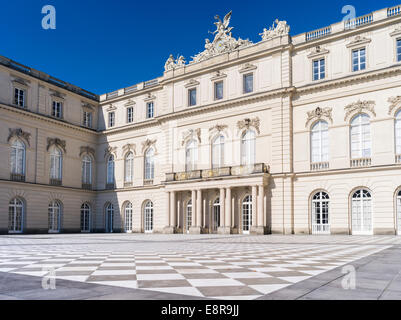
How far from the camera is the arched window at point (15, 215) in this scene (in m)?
32.1

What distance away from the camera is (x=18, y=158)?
108ft

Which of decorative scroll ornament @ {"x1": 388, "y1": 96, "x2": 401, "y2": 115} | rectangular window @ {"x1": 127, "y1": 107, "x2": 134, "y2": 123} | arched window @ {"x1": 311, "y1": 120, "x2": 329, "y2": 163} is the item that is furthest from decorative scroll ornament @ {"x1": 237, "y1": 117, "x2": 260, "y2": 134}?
rectangular window @ {"x1": 127, "y1": 107, "x2": 134, "y2": 123}

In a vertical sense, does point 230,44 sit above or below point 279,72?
above

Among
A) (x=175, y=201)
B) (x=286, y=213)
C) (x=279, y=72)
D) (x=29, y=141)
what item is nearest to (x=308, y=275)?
(x=286, y=213)

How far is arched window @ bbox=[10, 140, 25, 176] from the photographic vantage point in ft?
107

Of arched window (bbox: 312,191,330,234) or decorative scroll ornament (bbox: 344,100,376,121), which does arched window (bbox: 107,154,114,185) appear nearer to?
arched window (bbox: 312,191,330,234)

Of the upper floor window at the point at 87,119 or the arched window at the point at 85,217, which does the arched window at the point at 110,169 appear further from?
the upper floor window at the point at 87,119

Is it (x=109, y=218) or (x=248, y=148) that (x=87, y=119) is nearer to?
(x=109, y=218)

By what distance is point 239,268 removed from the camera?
7164 millimetres

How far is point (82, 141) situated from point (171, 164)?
1005 cm

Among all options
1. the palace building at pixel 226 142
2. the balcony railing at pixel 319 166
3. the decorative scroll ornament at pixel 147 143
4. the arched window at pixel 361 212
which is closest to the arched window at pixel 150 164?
the palace building at pixel 226 142

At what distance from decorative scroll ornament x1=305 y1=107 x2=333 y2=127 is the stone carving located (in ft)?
28.9

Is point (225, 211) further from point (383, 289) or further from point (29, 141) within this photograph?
point (383, 289)

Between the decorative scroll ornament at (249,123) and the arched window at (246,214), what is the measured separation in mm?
5109
